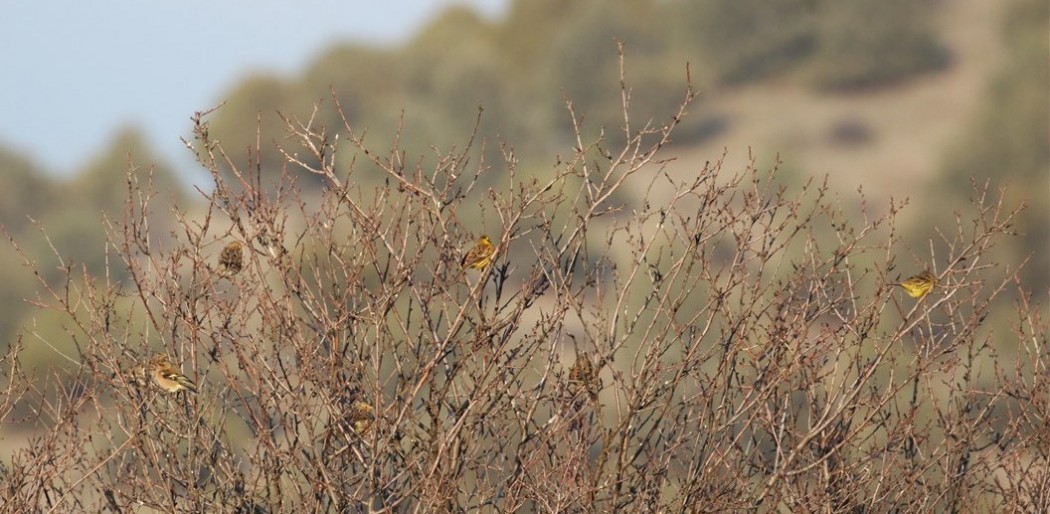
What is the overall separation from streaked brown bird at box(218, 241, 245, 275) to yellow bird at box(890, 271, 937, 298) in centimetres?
320

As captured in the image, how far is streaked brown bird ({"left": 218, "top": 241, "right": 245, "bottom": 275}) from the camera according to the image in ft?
24.8

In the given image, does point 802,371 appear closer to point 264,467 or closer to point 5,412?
point 264,467

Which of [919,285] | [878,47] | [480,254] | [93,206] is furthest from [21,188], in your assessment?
[919,285]

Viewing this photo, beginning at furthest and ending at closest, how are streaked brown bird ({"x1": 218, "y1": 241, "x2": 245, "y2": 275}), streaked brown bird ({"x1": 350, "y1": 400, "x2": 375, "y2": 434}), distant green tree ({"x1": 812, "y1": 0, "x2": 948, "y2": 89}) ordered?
distant green tree ({"x1": 812, "y1": 0, "x2": 948, "y2": 89}), streaked brown bird ({"x1": 218, "y1": 241, "x2": 245, "y2": 275}), streaked brown bird ({"x1": 350, "y1": 400, "x2": 375, "y2": 434})

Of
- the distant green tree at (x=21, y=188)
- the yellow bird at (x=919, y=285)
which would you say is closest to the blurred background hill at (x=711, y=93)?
the distant green tree at (x=21, y=188)

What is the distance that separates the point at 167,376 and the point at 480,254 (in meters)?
1.51

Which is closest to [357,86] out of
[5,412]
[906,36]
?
[906,36]

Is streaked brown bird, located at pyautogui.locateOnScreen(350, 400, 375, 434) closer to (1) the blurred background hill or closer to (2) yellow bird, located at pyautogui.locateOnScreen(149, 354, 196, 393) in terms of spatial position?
(2) yellow bird, located at pyautogui.locateOnScreen(149, 354, 196, 393)

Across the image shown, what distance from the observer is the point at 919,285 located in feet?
26.4

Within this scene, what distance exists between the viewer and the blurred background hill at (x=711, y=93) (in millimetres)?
90188

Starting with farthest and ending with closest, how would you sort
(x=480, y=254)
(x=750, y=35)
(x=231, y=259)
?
(x=750, y=35) < (x=231, y=259) < (x=480, y=254)

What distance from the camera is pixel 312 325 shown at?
7.51 meters

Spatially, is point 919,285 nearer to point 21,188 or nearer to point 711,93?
point 711,93

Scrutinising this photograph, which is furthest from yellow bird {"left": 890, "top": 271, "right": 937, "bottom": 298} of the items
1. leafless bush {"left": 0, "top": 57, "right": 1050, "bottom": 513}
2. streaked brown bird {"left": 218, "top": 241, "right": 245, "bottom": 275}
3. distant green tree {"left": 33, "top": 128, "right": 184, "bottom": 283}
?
distant green tree {"left": 33, "top": 128, "right": 184, "bottom": 283}
